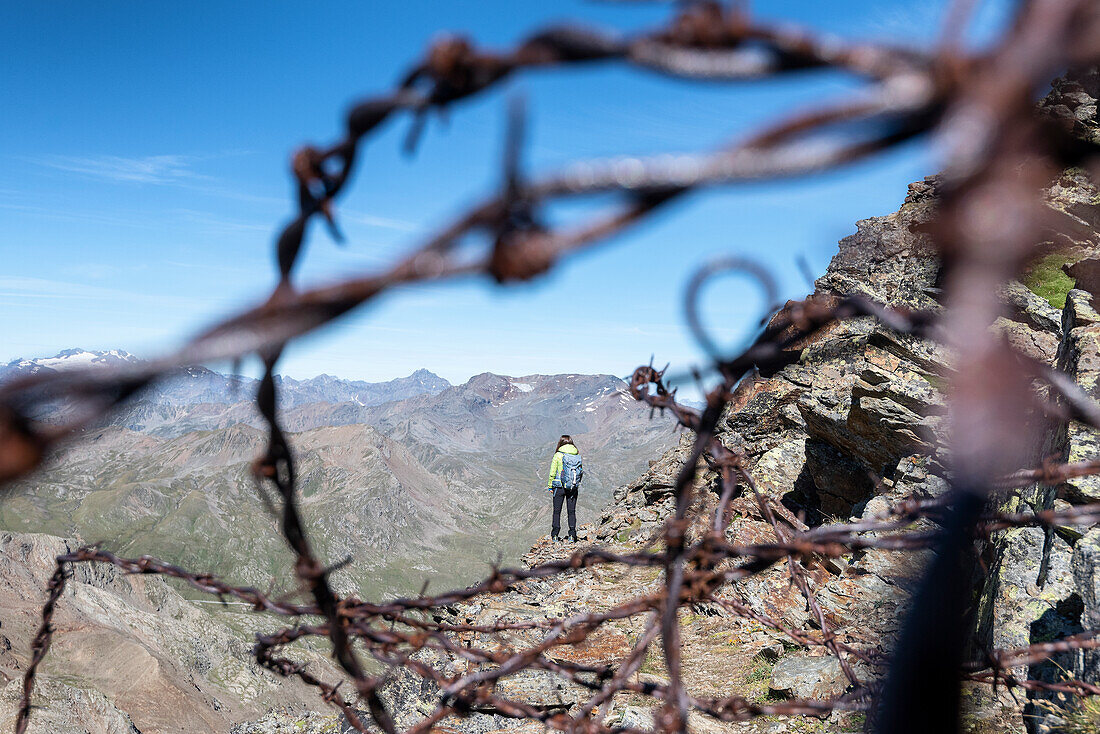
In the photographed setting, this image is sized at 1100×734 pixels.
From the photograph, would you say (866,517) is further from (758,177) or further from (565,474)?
(565,474)

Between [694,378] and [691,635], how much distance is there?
Result: 752 cm

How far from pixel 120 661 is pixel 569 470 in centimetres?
5731

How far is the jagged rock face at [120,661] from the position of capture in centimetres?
2323

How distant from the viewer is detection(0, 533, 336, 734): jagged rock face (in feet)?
76.2

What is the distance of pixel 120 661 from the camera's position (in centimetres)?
5456

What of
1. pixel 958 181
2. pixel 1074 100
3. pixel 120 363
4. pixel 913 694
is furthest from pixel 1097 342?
pixel 1074 100

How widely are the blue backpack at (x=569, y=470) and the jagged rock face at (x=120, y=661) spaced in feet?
27.5

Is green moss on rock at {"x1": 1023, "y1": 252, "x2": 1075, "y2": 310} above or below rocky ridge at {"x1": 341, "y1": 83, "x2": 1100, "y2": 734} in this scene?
above

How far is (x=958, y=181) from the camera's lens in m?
0.73

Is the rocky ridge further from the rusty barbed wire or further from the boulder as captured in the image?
the rusty barbed wire

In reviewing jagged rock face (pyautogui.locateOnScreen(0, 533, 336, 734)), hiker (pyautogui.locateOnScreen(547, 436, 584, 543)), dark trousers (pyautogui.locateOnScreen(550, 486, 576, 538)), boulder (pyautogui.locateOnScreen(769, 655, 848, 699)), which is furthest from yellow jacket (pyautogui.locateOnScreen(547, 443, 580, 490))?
boulder (pyautogui.locateOnScreen(769, 655, 848, 699))

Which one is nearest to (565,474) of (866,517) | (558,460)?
(558,460)

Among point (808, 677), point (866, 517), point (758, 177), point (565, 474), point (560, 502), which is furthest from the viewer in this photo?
point (560, 502)

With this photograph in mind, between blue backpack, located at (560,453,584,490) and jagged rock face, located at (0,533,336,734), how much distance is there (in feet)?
27.5
